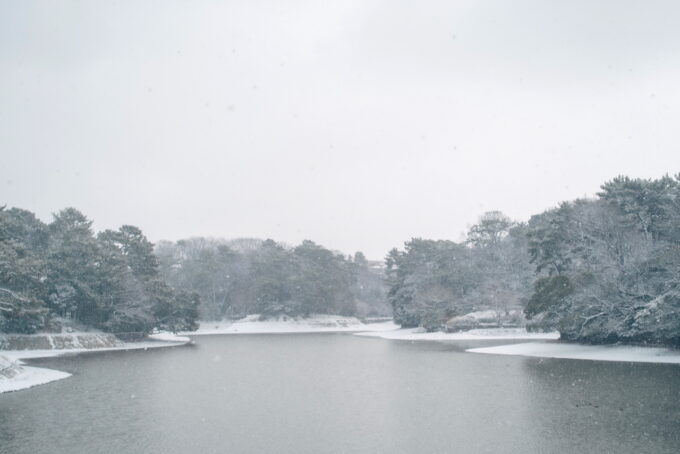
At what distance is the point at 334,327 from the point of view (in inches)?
3521

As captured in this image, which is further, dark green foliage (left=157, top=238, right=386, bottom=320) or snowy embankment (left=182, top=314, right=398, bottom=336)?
dark green foliage (left=157, top=238, right=386, bottom=320)

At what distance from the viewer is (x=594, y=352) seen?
32.7 metres

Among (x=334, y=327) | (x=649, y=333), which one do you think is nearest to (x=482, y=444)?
(x=649, y=333)

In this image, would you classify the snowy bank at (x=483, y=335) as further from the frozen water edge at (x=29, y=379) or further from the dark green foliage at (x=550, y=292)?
the frozen water edge at (x=29, y=379)

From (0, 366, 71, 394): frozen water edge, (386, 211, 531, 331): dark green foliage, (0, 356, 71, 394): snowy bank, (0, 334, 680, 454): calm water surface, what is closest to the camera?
(0, 334, 680, 454): calm water surface

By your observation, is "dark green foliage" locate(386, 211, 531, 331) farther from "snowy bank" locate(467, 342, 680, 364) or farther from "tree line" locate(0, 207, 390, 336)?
"snowy bank" locate(467, 342, 680, 364)

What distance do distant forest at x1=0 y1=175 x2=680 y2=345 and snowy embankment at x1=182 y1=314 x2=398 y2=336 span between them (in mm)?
1945

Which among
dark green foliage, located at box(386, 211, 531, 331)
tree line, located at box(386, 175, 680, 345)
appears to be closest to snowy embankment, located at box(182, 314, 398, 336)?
dark green foliage, located at box(386, 211, 531, 331)

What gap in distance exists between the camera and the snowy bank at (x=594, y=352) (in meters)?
28.7

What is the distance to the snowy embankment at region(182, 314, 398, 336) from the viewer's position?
8538 centimetres

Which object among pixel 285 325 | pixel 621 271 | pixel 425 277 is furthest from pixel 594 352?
pixel 285 325

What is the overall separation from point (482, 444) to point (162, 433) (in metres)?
8.13

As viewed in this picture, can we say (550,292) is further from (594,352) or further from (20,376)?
(20,376)

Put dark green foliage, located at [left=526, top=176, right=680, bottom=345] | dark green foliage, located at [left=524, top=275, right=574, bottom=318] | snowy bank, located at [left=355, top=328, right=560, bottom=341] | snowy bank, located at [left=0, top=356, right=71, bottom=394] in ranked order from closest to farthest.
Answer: snowy bank, located at [left=0, top=356, right=71, bottom=394]
dark green foliage, located at [left=526, top=176, right=680, bottom=345]
dark green foliage, located at [left=524, top=275, right=574, bottom=318]
snowy bank, located at [left=355, top=328, right=560, bottom=341]
